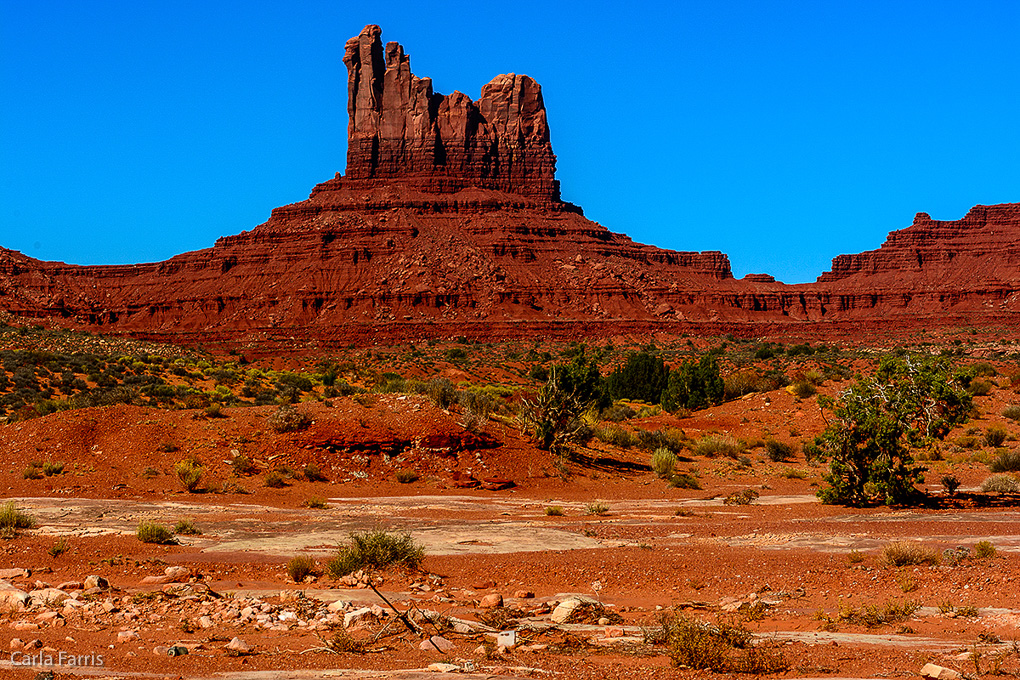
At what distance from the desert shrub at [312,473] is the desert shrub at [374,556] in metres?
10.1

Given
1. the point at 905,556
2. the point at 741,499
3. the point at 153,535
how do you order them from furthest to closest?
1. the point at 741,499
2. the point at 153,535
3. the point at 905,556

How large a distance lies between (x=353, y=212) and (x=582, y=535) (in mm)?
125639

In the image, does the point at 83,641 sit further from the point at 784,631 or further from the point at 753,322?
the point at 753,322

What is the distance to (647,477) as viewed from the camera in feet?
84.0

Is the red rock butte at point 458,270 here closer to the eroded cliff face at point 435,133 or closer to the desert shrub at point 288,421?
the eroded cliff face at point 435,133

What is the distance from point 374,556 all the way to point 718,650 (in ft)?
18.7

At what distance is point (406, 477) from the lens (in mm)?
23312

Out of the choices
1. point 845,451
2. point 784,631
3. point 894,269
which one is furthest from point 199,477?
point 894,269

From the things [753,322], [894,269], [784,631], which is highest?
[894,269]

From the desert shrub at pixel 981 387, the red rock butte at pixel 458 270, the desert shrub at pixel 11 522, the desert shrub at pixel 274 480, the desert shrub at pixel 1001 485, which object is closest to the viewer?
the desert shrub at pixel 11 522

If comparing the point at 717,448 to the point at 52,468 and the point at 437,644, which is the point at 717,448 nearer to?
Answer: the point at 52,468

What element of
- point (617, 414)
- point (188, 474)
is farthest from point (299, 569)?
point (617, 414)

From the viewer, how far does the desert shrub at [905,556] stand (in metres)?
12.6

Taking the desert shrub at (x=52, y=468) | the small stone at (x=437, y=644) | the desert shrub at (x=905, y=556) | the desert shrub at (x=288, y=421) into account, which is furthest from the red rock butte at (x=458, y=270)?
the small stone at (x=437, y=644)
